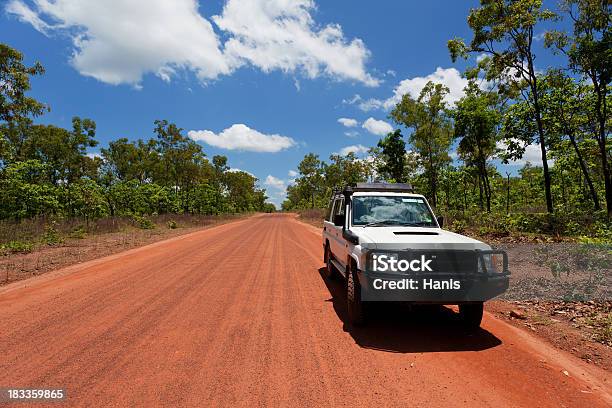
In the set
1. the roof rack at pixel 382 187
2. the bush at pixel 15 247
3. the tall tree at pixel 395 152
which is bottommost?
the bush at pixel 15 247

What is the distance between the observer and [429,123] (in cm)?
2570

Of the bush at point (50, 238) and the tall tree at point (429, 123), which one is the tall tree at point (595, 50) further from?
the bush at point (50, 238)

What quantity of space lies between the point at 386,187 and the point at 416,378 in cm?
441

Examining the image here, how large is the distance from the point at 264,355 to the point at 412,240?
2.51 m

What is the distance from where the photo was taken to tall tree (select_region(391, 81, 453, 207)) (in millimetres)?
25094

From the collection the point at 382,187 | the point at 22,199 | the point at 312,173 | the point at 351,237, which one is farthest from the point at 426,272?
the point at 312,173

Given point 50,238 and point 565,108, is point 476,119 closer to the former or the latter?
point 565,108

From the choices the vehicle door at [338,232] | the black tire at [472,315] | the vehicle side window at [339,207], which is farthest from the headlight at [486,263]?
the vehicle side window at [339,207]

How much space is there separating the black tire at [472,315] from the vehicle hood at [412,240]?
90 cm

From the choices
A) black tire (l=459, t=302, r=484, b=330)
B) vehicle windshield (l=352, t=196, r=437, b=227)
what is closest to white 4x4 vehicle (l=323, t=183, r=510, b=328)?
black tire (l=459, t=302, r=484, b=330)

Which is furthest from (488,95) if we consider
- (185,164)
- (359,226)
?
(185,164)

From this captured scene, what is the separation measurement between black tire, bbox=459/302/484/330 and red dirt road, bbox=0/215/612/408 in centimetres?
14

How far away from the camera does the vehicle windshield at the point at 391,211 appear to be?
257 inches

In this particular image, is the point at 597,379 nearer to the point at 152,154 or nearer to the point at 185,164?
the point at 185,164
